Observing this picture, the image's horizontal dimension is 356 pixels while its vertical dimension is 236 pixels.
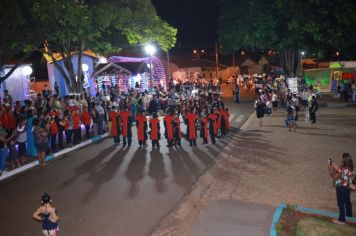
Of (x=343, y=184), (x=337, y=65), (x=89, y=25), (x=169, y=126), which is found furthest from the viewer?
(x=337, y=65)

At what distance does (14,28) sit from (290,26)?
18212 millimetres

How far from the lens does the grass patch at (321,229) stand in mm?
7348

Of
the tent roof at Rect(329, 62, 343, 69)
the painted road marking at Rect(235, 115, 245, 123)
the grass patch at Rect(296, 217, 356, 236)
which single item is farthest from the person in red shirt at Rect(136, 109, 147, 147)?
the tent roof at Rect(329, 62, 343, 69)

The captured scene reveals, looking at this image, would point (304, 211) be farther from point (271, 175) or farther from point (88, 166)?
point (88, 166)

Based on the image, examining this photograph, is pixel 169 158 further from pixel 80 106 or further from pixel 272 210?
pixel 80 106

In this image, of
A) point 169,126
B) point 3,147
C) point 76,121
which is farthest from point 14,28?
point 169,126

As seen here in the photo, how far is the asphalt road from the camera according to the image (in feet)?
27.7

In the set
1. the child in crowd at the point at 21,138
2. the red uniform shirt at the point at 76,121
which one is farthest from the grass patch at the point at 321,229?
the red uniform shirt at the point at 76,121

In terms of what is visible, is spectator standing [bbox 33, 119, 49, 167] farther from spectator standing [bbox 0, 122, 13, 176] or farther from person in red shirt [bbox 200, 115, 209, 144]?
person in red shirt [bbox 200, 115, 209, 144]

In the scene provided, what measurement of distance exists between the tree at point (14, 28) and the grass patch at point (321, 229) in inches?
462

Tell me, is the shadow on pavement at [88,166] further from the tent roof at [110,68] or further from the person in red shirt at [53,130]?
the tent roof at [110,68]

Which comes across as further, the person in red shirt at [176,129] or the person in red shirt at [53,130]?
the person in red shirt at [176,129]

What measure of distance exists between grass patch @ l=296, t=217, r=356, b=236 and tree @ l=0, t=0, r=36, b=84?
11.7 m

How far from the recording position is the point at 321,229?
750cm
